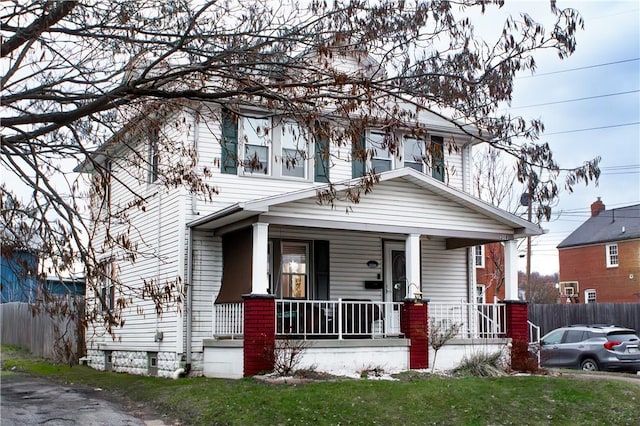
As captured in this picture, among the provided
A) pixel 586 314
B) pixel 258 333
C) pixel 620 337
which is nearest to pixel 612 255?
pixel 586 314

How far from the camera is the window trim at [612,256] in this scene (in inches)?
1671

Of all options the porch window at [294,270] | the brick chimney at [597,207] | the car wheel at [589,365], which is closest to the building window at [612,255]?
the brick chimney at [597,207]

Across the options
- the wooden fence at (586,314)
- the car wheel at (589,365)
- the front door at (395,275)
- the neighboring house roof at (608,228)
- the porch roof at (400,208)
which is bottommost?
the car wheel at (589,365)

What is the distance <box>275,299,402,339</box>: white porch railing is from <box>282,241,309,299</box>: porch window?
439 millimetres

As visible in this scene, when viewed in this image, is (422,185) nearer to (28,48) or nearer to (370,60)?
(370,60)

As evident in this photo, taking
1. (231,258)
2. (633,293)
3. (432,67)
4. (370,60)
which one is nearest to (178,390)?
(231,258)

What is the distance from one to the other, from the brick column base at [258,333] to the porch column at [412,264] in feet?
10.9

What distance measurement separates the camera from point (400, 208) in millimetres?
16828

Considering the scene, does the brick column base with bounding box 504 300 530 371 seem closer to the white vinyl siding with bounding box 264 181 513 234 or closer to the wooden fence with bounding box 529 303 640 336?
the white vinyl siding with bounding box 264 181 513 234

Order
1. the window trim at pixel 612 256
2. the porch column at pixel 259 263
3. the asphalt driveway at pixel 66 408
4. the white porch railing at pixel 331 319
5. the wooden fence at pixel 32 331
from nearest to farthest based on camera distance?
the asphalt driveway at pixel 66 408
the porch column at pixel 259 263
the white porch railing at pixel 331 319
the wooden fence at pixel 32 331
the window trim at pixel 612 256

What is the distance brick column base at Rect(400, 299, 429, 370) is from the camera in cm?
1620

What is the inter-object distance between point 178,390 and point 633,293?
33.7 m

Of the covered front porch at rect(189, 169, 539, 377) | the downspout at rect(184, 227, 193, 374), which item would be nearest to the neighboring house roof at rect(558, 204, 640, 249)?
the covered front porch at rect(189, 169, 539, 377)

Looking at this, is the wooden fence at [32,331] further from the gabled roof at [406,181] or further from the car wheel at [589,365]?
the car wheel at [589,365]
